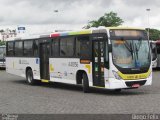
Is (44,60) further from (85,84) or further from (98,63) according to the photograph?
(98,63)

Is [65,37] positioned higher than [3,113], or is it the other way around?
[65,37]

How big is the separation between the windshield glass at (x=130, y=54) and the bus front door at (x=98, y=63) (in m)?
0.64

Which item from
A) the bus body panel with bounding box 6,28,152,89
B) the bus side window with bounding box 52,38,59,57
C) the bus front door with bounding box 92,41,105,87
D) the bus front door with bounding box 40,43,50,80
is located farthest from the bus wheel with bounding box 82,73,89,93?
the bus front door with bounding box 40,43,50,80

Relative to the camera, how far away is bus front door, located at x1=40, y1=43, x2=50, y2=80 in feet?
79.3

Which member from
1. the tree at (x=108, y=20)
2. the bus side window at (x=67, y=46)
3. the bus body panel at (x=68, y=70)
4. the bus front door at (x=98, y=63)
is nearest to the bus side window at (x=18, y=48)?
the bus body panel at (x=68, y=70)

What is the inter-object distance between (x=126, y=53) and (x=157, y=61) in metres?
23.1

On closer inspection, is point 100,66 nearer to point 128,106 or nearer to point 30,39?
point 128,106

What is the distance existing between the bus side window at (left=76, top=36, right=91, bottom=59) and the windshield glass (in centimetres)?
152

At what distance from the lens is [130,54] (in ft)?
62.4

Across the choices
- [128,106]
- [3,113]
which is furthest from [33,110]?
[128,106]

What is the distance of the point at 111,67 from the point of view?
61.2ft

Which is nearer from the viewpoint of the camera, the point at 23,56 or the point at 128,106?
the point at 128,106

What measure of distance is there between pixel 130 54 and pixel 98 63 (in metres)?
1.34

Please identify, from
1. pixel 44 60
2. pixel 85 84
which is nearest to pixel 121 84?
pixel 85 84
